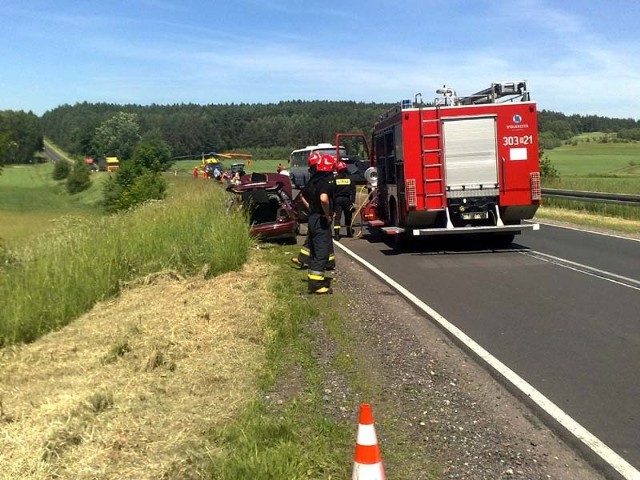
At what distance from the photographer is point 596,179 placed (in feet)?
134

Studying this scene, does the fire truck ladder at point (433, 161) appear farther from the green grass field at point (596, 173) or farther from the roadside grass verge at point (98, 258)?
the green grass field at point (596, 173)

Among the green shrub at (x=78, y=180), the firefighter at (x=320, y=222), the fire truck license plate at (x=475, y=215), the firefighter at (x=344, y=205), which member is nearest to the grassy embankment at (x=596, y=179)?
the fire truck license plate at (x=475, y=215)

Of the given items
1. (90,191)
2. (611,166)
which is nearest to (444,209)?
(611,166)

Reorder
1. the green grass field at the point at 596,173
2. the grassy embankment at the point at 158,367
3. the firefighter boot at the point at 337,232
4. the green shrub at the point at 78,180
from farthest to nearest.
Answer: the green shrub at the point at 78,180, the green grass field at the point at 596,173, the firefighter boot at the point at 337,232, the grassy embankment at the point at 158,367

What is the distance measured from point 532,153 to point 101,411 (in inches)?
435

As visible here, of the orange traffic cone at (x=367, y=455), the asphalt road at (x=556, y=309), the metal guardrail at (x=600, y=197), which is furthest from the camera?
the metal guardrail at (x=600, y=197)

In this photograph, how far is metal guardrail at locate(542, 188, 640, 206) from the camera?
21.1 m

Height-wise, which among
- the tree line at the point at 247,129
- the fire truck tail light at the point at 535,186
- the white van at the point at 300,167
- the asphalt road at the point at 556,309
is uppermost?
the tree line at the point at 247,129

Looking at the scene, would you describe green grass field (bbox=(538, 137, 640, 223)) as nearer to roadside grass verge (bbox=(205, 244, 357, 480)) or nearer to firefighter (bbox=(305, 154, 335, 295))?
firefighter (bbox=(305, 154, 335, 295))

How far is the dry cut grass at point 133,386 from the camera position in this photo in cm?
389

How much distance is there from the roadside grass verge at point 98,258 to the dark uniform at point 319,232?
1884 mm

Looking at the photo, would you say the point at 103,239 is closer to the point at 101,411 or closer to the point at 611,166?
the point at 101,411

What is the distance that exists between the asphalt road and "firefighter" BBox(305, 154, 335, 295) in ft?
4.80

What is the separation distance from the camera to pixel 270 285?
9398mm
